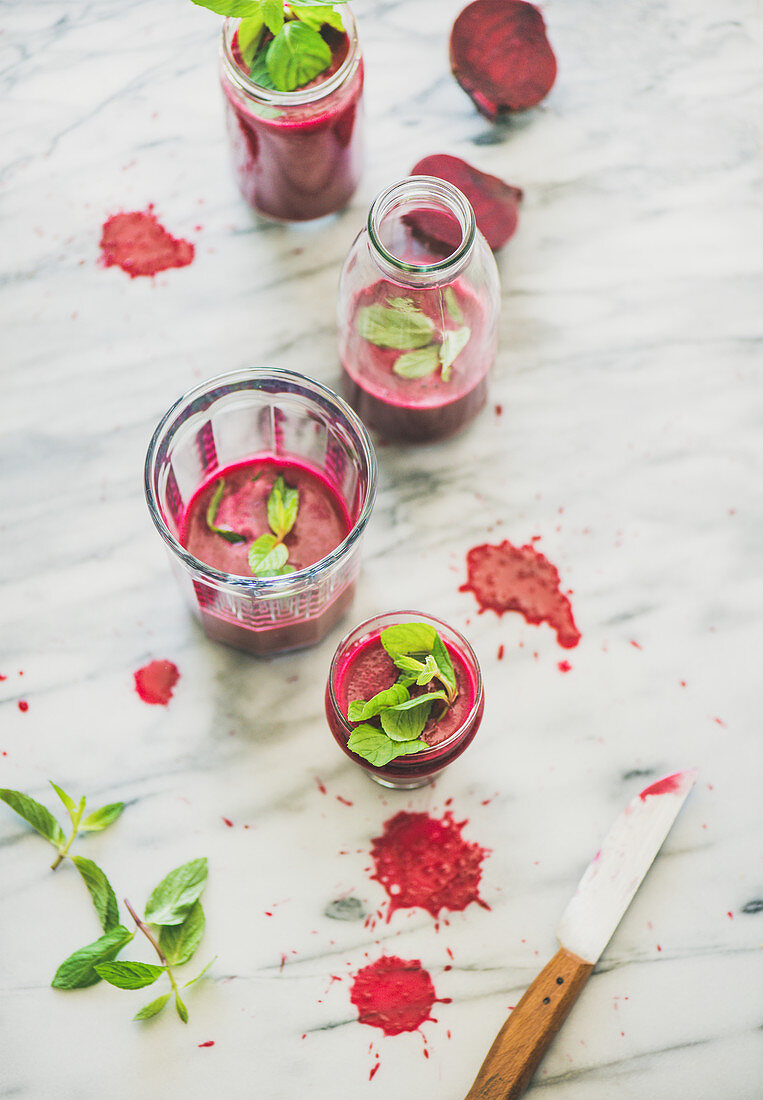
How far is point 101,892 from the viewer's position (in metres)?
1.02

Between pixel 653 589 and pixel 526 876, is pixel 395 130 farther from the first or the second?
pixel 526 876

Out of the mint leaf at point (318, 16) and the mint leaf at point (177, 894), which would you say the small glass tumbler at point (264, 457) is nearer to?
the mint leaf at point (177, 894)

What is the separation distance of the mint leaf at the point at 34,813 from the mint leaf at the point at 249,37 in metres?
0.80

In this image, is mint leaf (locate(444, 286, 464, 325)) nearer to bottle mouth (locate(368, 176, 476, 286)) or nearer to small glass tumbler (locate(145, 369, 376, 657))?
bottle mouth (locate(368, 176, 476, 286))

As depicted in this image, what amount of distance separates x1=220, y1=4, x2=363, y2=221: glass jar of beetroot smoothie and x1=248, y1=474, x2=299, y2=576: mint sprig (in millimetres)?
348

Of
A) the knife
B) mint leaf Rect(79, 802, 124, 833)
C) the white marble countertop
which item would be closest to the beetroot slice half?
the white marble countertop

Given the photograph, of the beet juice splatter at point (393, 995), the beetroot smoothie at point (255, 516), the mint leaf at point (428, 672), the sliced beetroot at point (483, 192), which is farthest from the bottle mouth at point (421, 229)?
the beet juice splatter at point (393, 995)

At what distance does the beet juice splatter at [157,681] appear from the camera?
3.59 ft

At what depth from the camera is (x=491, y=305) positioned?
1062 millimetres

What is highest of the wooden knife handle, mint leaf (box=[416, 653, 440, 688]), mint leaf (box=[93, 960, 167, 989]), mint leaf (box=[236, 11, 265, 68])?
mint leaf (box=[236, 11, 265, 68])

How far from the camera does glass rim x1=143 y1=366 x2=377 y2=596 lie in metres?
0.96

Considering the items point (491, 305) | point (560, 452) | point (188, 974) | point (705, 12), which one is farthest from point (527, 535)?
point (705, 12)

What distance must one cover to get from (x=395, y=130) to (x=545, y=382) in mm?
376

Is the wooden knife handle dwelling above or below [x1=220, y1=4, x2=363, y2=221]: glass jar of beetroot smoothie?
below
